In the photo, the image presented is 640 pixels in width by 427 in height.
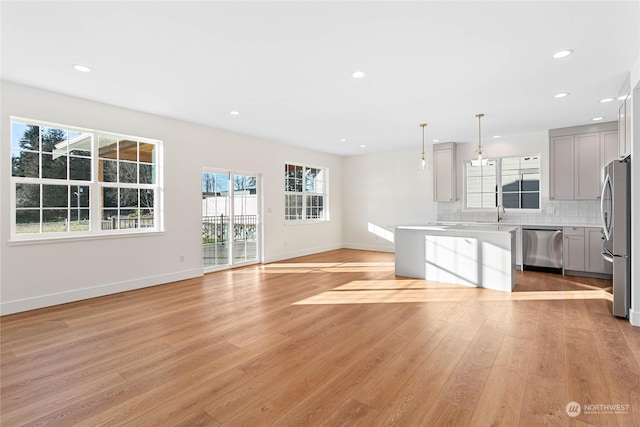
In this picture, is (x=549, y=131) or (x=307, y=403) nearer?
(x=307, y=403)

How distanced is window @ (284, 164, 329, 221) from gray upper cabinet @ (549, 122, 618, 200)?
16.8 ft

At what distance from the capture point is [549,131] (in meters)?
5.98

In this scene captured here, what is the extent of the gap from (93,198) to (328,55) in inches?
148

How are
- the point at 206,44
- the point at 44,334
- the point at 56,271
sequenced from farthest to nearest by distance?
the point at 56,271 < the point at 44,334 < the point at 206,44

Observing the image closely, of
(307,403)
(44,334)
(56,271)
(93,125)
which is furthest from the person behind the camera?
(93,125)

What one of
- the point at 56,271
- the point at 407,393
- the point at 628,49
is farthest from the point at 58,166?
the point at 628,49

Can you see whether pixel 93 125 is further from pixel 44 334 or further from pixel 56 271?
pixel 44 334

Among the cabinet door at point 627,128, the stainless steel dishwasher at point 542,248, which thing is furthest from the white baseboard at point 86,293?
the cabinet door at point 627,128

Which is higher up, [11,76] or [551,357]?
[11,76]

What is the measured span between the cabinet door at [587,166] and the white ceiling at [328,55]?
623 millimetres

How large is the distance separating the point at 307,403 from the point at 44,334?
2857 mm

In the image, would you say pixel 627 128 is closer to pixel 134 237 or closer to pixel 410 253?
pixel 410 253

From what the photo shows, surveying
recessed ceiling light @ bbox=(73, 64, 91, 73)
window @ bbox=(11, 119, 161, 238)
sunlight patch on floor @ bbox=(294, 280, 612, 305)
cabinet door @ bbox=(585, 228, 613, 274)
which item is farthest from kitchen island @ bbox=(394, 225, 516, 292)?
recessed ceiling light @ bbox=(73, 64, 91, 73)

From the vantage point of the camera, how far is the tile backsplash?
575cm
